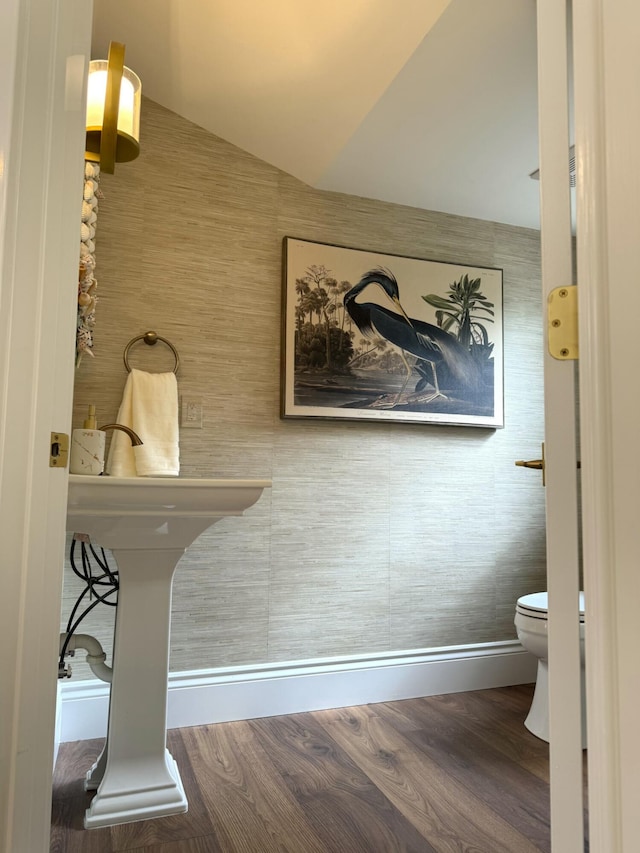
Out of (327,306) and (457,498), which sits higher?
(327,306)

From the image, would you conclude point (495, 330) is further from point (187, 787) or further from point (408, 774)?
point (187, 787)

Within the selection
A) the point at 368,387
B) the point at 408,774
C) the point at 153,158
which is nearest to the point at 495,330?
the point at 368,387

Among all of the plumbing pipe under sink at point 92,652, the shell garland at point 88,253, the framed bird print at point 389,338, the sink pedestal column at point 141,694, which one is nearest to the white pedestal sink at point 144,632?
the sink pedestal column at point 141,694

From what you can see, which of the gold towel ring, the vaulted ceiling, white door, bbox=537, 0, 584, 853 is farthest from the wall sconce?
white door, bbox=537, 0, 584, 853

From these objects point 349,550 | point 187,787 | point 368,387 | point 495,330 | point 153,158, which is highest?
point 153,158

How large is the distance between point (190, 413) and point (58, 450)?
1.39 m

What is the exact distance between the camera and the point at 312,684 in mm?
2402

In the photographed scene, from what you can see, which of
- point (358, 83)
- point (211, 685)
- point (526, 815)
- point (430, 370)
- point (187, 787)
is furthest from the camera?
point (430, 370)

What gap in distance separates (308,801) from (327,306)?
1789mm

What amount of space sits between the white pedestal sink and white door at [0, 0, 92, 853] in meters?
0.67

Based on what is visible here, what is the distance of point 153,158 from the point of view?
234 cm

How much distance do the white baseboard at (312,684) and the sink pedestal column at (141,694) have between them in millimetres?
470

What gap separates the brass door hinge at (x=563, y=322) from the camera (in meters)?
0.72

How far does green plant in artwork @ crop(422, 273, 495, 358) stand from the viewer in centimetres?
274
